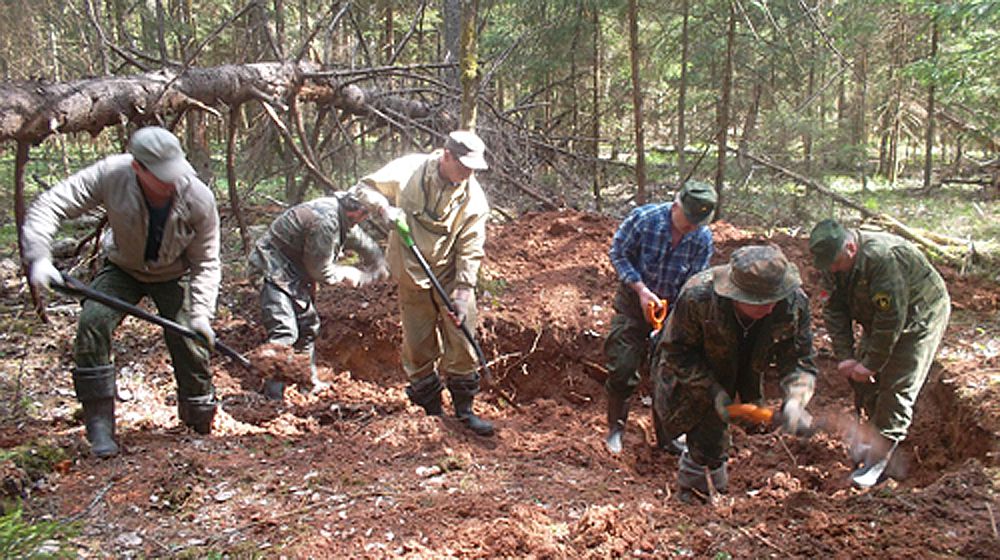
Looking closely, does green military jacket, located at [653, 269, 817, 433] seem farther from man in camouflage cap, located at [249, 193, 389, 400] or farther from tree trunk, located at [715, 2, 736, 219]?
tree trunk, located at [715, 2, 736, 219]

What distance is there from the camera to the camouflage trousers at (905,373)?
4180 mm

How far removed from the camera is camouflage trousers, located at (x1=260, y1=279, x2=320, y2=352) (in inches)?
206

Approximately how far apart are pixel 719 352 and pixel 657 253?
117cm

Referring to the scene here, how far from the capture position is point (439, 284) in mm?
4578

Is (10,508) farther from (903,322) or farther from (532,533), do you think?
(903,322)

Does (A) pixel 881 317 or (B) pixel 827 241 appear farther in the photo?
(A) pixel 881 317

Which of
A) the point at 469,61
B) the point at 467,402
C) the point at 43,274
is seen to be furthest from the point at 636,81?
the point at 43,274

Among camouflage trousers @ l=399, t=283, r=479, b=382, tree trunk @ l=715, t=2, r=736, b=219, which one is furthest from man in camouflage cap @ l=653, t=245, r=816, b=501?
tree trunk @ l=715, t=2, r=736, b=219

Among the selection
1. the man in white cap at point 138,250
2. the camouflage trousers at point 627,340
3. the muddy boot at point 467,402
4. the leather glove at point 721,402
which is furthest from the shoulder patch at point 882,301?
the man in white cap at point 138,250

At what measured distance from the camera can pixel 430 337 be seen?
4.90 meters

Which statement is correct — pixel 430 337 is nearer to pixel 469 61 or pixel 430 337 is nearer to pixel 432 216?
pixel 432 216

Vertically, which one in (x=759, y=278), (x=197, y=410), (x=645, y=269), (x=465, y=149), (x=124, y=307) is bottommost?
(x=197, y=410)

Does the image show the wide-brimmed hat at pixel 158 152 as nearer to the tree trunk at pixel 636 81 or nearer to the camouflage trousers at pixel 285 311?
the camouflage trousers at pixel 285 311

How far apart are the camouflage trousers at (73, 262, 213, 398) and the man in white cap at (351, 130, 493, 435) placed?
1.39 metres
